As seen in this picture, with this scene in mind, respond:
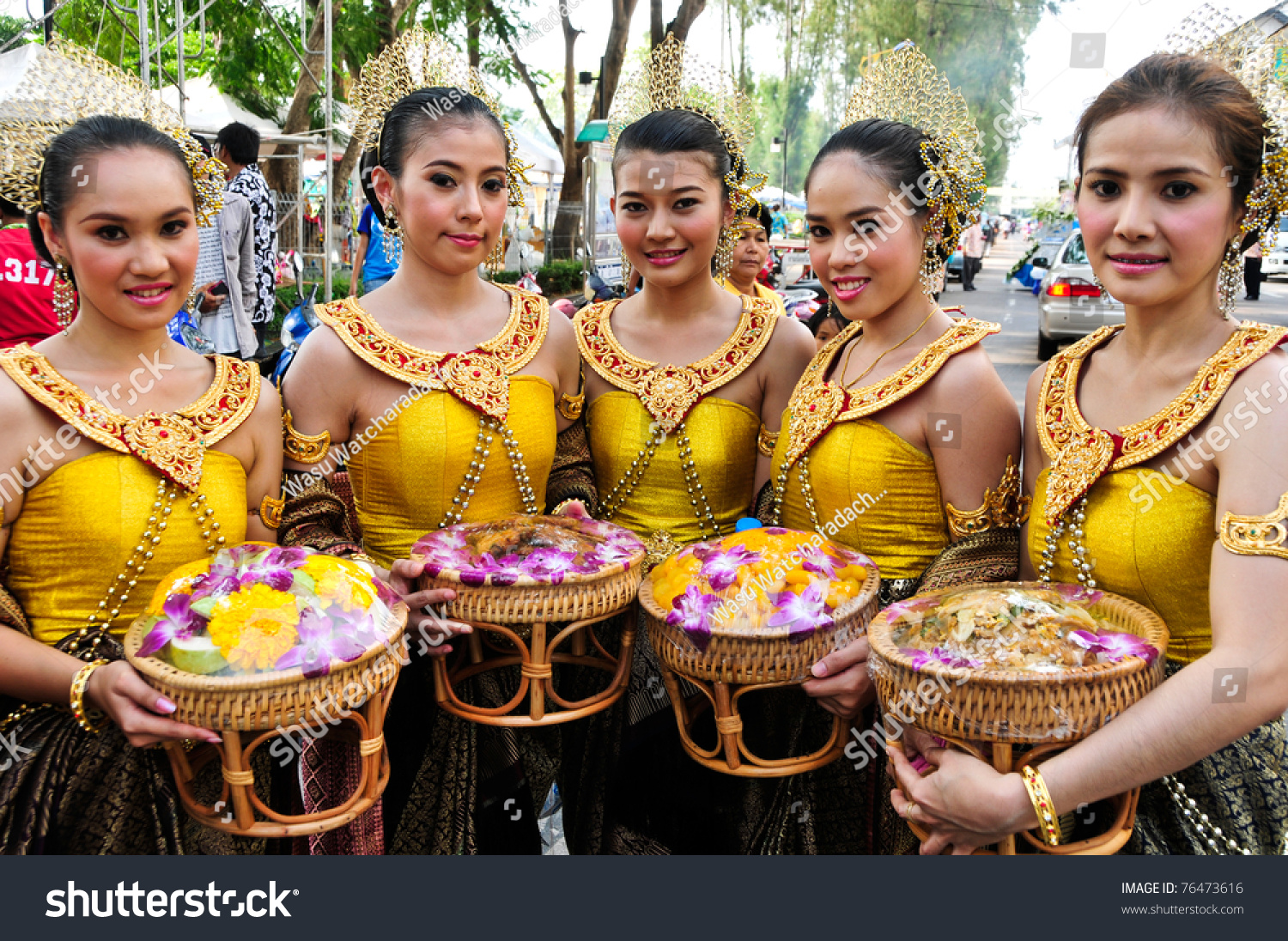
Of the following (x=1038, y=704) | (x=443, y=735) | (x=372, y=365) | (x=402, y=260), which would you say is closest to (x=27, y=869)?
(x=443, y=735)

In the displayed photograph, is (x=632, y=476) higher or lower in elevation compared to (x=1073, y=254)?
lower

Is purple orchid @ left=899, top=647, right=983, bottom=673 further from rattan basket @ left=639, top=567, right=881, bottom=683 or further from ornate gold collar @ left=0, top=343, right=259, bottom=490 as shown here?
ornate gold collar @ left=0, top=343, right=259, bottom=490

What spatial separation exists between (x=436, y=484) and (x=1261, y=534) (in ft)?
5.11

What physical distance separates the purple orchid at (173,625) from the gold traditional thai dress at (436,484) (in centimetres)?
44

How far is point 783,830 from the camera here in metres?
2.16

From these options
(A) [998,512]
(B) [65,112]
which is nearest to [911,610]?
(A) [998,512]

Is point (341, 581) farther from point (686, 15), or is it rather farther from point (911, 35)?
point (911, 35)

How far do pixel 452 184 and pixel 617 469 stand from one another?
2.50ft

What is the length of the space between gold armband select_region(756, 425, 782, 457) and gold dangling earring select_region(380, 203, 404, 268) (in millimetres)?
956

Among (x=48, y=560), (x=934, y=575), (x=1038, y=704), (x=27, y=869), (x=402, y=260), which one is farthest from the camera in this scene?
(x=402, y=260)

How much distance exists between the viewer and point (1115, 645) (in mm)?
1438

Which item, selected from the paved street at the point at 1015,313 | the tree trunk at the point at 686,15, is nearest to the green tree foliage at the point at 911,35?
the paved street at the point at 1015,313

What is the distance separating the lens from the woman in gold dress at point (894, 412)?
1.94 metres

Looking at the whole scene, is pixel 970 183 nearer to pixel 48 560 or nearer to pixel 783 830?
pixel 783 830
